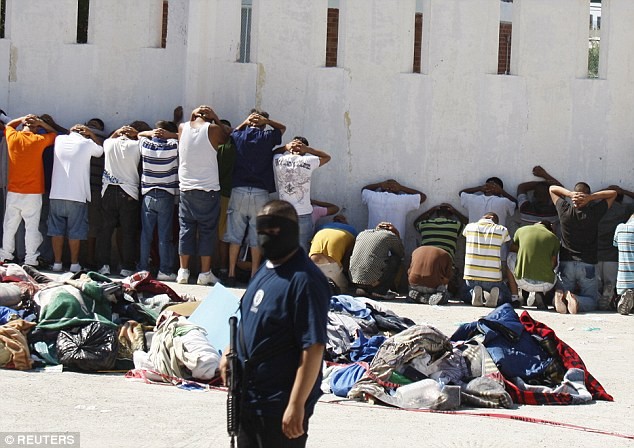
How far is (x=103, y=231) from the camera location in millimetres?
15492

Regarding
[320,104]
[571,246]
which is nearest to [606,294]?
[571,246]

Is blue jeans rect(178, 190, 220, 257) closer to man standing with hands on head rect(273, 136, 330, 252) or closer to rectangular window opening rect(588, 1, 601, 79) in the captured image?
man standing with hands on head rect(273, 136, 330, 252)

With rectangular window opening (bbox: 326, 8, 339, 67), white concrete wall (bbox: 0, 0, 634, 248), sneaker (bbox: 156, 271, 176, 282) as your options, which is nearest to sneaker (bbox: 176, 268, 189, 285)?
sneaker (bbox: 156, 271, 176, 282)

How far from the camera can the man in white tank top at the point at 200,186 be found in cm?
1482

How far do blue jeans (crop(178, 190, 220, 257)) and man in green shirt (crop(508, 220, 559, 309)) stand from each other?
3900mm

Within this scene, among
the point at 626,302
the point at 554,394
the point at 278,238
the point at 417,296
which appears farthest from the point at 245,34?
the point at 278,238

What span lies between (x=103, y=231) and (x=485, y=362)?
7532 millimetres

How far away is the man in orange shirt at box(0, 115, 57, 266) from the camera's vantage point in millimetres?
15453

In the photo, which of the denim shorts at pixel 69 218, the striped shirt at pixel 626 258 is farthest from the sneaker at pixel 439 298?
the denim shorts at pixel 69 218

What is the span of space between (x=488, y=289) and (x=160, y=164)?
449 cm

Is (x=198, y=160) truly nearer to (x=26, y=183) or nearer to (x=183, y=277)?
(x=183, y=277)

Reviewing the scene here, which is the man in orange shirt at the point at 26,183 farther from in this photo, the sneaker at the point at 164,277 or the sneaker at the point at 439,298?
the sneaker at the point at 439,298

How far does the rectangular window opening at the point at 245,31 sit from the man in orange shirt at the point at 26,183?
2.96 m

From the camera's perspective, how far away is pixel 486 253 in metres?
14.4
